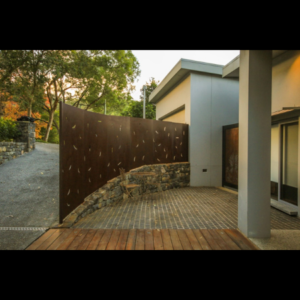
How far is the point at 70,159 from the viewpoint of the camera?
12.2ft

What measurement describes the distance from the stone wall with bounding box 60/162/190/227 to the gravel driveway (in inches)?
22.0

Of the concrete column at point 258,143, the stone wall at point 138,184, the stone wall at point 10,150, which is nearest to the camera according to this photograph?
the concrete column at point 258,143

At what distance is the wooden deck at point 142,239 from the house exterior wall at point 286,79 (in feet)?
11.9

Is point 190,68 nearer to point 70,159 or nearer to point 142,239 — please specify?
point 70,159

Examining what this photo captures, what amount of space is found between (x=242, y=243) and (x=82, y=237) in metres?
2.66

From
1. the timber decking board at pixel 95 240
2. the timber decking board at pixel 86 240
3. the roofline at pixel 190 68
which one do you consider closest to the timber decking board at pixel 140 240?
the timber decking board at pixel 95 240

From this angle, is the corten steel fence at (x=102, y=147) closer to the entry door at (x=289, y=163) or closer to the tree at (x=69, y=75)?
the entry door at (x=289, y=163)

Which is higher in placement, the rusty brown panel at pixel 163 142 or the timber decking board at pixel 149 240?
the rusty brown panel at pixel 163 142

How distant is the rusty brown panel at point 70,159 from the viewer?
137 inches

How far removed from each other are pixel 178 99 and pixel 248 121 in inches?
242

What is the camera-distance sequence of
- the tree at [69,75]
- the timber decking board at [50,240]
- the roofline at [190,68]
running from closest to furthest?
the timber decking board at [50,240] → the roofline at [190,68] → the tree at [69,75]

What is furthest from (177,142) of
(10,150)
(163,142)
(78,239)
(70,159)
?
(10,150)
